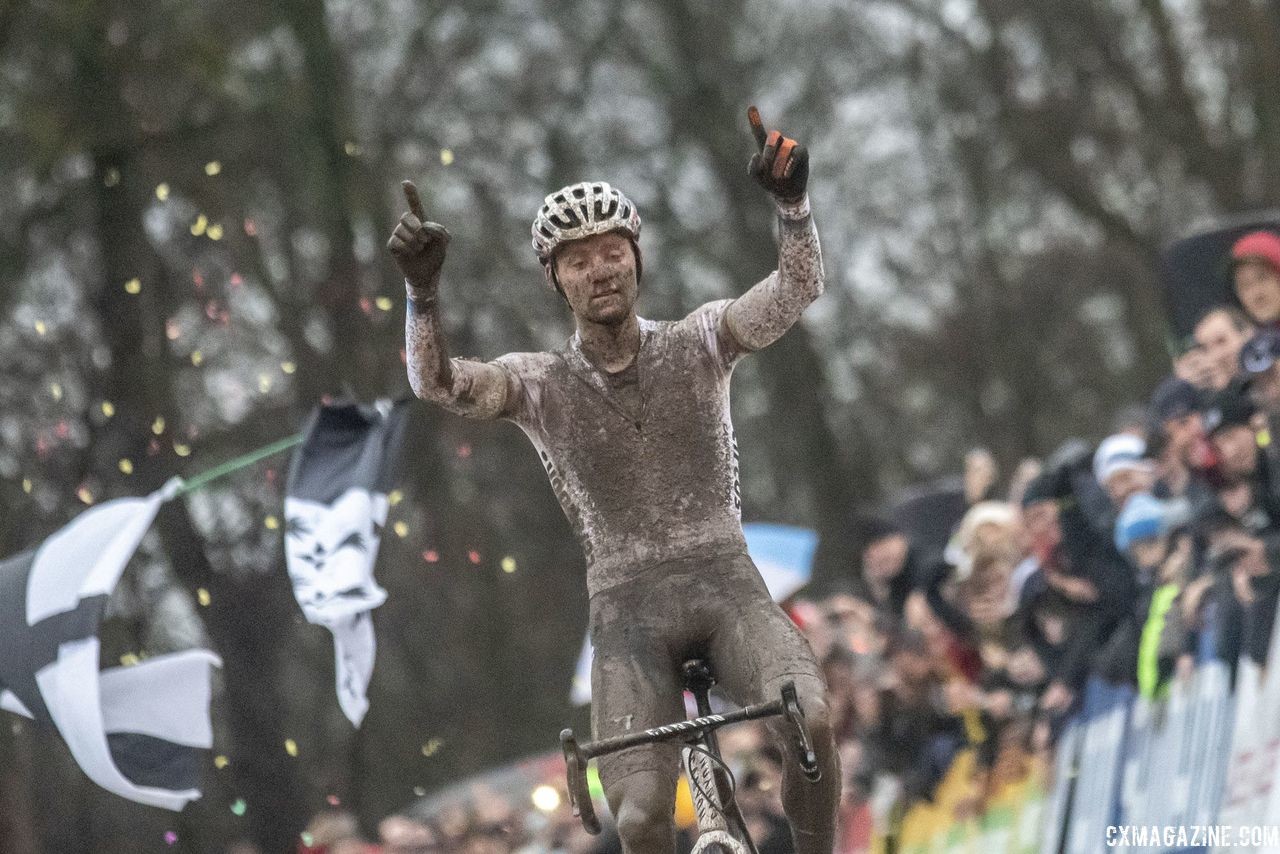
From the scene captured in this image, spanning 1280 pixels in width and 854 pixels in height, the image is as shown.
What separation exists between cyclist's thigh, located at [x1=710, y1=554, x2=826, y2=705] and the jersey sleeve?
718 millimetres

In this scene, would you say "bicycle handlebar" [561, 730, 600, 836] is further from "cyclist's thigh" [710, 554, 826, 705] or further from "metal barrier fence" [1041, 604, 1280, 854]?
"metal barrier fence" [1041, 604, 1280, 854]

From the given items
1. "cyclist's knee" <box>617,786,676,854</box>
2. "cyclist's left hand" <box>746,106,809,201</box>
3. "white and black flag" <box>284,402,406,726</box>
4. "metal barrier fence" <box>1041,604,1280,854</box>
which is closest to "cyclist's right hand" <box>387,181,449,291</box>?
"cyclist's left hand" <box>746,106,809,201</box>

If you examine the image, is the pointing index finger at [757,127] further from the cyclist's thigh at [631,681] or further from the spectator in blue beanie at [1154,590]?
the spectator in blue beanie at [1154,590]

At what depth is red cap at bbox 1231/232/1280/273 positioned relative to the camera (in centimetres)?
970

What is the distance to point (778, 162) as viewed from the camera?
21.0 feet

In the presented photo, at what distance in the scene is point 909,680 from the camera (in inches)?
442

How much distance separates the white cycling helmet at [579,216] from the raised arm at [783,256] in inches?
20.6

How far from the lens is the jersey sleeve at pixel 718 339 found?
7027 mm


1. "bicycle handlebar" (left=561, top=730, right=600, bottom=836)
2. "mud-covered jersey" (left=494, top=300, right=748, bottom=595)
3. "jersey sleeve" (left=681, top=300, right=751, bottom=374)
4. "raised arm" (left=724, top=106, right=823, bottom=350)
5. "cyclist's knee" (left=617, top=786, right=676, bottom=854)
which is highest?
"raised arm" (left=724, top=106, right=823, bottom=350)

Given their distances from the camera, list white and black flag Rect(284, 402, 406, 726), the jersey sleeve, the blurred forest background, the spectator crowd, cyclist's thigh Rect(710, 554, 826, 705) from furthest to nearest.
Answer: the blurred forest background → white and black flag Rect(284, 402, 406, 726) → the spectator crowd → the jersey sleeve → cyclist's thigh Rect(710, 554, 826, 705)

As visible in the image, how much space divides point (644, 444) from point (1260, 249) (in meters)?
4.23

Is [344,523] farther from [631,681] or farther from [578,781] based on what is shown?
[578,781]

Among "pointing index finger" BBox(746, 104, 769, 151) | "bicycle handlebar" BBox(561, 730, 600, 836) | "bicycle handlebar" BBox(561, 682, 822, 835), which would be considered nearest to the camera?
"bicycle handlebar" BBox(561, 730, 600, 836)

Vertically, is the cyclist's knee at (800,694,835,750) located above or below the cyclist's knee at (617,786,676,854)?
above
